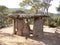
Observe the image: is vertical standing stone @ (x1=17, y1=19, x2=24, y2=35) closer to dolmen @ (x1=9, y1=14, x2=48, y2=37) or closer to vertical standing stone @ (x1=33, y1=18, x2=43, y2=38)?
dolmen @ (x1=9, y1=14, x2=48, y2=37)

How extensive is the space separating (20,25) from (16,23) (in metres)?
0.63

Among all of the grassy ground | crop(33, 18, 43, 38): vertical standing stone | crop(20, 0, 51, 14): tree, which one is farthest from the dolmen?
crop(20, 0, 51, 14): tree

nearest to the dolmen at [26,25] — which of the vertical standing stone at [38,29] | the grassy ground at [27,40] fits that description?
the vertical standing stone at [38,29]

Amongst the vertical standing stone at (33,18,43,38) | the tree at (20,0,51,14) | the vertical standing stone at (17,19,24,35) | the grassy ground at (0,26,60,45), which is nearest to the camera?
the grassy ground at (0,26,60,45)

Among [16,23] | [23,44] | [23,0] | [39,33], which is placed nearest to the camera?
[23,44]

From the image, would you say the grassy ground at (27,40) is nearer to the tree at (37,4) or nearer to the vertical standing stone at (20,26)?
the vertical standing stone at (20,26)

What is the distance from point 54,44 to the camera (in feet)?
32.5

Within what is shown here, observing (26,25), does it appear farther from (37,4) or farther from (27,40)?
(37,4)

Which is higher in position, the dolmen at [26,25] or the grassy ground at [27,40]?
the dolmen at [26,25]

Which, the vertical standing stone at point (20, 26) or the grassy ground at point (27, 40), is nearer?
the grassy ground at point (27, 40)

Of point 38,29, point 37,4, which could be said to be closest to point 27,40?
point 38,29

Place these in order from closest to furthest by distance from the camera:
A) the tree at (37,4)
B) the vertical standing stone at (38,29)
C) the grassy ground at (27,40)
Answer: the grassy ground at (27,40) < the vertical standing stone at (38,29) < the tree at (37,4)

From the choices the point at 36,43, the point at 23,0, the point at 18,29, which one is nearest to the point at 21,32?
the point at 18,29

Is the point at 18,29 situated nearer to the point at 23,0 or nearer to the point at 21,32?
the point at 21,32
